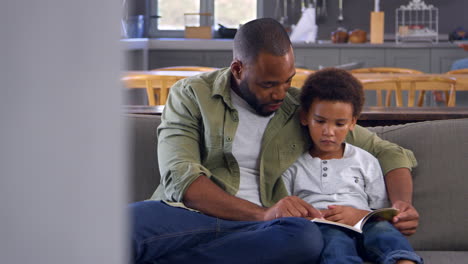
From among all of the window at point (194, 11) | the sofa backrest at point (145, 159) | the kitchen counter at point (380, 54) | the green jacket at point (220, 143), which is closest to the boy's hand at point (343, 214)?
the green jacket at point (220, 143)

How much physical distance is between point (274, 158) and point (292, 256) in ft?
1.09

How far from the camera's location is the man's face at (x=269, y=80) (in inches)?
70.5

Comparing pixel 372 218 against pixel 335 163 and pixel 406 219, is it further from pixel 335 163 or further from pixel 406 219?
pixel 335 163

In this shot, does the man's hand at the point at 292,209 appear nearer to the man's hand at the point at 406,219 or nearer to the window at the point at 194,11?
the man's hand at the point at 406,219

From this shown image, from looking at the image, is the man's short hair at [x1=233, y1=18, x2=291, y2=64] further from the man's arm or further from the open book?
the open book

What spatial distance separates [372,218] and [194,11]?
19.4ft

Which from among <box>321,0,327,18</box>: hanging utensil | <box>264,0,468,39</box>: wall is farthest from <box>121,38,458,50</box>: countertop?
<box>321,0,327,18</box>: hanging utensil

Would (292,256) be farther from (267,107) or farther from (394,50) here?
(394,50)

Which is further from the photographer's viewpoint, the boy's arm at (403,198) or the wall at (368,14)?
the wall at (368,14)

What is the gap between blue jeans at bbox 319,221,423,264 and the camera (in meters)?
1.53

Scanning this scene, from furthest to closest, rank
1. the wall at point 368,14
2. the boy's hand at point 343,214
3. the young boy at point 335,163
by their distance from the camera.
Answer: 1. the wall at point 368,14
2. the young boy at point 335,163
3. the boy's hand at point 343,214

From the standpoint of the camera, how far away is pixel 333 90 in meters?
1.85

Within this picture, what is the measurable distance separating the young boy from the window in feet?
18.2

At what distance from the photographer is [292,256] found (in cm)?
158
